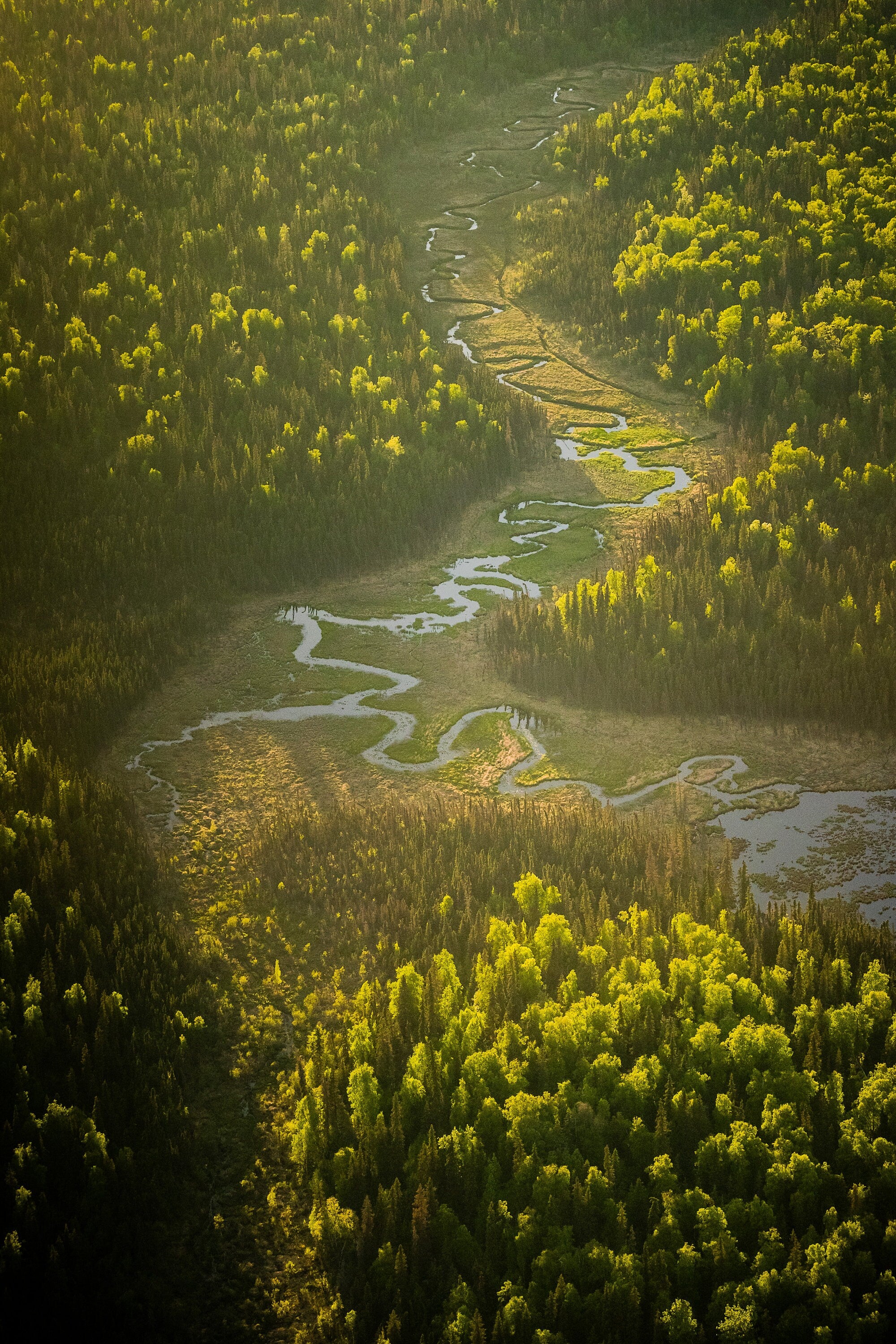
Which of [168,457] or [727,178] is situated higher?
[727,178]

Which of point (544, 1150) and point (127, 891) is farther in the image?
point (127, 891)

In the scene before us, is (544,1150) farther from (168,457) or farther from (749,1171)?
(168,457)

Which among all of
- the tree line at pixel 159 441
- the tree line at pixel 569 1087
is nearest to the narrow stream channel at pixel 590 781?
the tree line at pixel 569 1087

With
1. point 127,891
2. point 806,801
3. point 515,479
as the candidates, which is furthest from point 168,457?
point 806,801

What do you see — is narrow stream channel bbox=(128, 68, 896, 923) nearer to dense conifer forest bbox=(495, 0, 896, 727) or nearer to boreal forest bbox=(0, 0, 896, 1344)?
boreal forest bbox=(0, 0, 896, 1344)

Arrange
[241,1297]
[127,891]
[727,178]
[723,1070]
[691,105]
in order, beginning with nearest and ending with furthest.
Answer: [241,1297] < [723,1070] < [127,891] < [727,178] < [691,105]

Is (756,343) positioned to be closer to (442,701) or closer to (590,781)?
(442,701)
